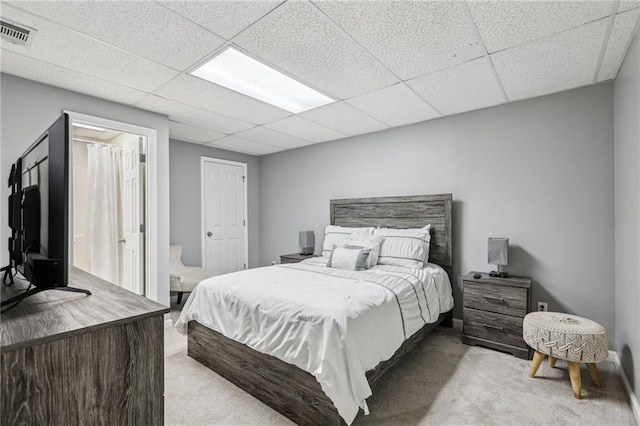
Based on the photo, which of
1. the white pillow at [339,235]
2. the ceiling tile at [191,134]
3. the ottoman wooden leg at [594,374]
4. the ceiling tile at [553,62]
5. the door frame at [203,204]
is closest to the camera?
the ceiling tile at [553,62]

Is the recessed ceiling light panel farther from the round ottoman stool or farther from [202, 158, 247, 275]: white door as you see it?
the round ottoman stool

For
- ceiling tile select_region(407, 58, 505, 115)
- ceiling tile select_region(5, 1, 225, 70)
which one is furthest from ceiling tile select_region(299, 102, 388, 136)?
ceiling tile select_region(5, 1, 225, 70)

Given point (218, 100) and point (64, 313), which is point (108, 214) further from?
point (64, 313)

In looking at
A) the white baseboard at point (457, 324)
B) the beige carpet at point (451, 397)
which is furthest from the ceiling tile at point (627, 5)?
the white baseboard at point (457, 324)

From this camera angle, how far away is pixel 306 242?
4.75 metres

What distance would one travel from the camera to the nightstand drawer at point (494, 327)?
2.76 m

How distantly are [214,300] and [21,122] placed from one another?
219 cm

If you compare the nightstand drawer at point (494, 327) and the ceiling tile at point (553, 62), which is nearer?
the ceiling tile at point (553, 62)

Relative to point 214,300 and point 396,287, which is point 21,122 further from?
point 396,287

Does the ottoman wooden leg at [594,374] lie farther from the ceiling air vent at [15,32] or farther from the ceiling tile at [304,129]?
the ceiling air vent at [15,32]

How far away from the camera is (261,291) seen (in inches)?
91.2

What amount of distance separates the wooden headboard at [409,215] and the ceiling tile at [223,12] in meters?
2.66

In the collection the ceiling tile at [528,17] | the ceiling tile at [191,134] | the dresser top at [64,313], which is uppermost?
the ceiling tile at [528,17]

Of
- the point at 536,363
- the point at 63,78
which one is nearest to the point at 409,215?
the point at 536,363
